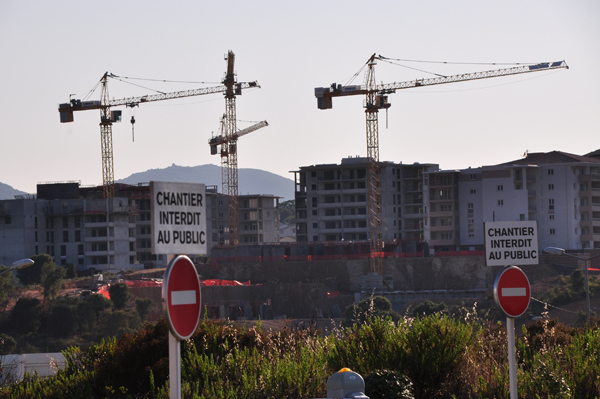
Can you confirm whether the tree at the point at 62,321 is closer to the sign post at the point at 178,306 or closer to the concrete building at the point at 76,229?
the concrete building at the point at 76,229

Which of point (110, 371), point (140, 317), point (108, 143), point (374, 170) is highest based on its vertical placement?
point (108, 143)

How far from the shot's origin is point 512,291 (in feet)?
29.6

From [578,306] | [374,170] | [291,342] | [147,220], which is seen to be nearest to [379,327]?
[291,342]

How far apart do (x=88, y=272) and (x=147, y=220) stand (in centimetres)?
1517

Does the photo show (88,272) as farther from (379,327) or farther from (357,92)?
(379,327)

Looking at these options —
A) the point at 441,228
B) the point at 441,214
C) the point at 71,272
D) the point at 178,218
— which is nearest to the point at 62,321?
the point at 71,272

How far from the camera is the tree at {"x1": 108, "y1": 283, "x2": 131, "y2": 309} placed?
264 feet

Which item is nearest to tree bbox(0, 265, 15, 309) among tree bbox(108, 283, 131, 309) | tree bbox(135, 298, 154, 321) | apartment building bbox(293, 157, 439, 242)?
tree bbox(108, 283, 131, 309)

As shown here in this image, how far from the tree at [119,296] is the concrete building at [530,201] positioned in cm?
4480

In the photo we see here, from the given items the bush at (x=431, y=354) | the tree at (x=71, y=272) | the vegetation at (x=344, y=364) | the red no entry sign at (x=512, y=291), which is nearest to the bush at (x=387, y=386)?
the vegetation at (x=344, y=364)

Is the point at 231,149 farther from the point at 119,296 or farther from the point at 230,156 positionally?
the point at 119,296

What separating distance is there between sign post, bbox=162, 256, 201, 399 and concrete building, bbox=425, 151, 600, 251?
92206mm

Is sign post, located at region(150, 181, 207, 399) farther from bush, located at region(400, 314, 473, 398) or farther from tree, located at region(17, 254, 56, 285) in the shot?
tree, located at region(17, 254, 56, 285)

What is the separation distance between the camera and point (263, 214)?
443 feet
